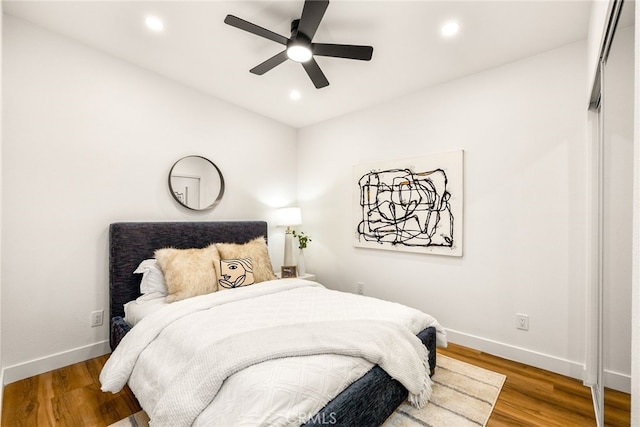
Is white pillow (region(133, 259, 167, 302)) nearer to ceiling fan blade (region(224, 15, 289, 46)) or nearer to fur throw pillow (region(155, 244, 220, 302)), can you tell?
fur throw pillow (region(155, 244, 220, 302))

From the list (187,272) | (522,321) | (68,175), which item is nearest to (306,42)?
(187,272)

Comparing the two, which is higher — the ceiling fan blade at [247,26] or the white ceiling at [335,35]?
the white ceiling at [335,35]

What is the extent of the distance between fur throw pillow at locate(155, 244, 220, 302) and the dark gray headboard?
0.20 metres

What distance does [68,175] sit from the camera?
93.2 inches

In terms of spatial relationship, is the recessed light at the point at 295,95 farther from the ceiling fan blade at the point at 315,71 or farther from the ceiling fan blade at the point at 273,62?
the ceiling fan blade at the point at 273,62

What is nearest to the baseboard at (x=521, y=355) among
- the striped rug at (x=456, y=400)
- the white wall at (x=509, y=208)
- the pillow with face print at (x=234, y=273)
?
the white wall at (x=509, y=208)

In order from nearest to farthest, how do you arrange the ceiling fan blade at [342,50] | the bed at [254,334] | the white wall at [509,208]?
1. the bed at [254,334]
2. the ceiling fan blade at [342,50]
3. the white wall at [509,208]

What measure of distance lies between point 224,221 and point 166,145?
993 millimetres

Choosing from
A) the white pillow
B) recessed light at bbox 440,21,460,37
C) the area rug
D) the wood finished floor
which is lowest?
the wood finished floor

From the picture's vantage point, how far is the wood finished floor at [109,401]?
177 cm

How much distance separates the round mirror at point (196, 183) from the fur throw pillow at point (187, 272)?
2.27ft

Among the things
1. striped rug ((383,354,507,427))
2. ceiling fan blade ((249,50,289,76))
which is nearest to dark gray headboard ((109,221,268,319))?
ceiling fan blade ((249,50,289,76))

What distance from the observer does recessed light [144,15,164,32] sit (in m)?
2.10

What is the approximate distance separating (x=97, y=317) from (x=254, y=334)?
72.4 inches
